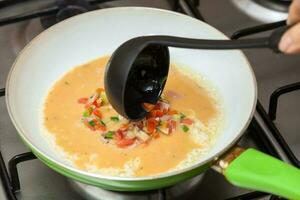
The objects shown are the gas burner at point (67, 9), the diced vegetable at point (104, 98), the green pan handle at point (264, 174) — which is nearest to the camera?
the green pan handle at point (264, 174)

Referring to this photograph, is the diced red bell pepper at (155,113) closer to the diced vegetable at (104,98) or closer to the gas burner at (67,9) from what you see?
the diced vegetable at (104,98)

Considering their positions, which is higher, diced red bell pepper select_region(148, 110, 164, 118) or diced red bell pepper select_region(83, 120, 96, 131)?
diced red bell pepper select_region(83, 120, 96, 131)

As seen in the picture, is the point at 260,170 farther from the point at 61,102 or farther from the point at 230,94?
the point at 61,102

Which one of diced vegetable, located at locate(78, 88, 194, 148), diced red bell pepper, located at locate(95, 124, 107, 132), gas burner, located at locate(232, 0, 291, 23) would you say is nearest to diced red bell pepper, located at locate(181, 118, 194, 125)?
diced vegetable, located at locate(78, 88, 194, 148)

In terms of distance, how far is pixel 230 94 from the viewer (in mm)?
784

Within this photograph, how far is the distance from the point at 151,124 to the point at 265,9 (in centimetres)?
32

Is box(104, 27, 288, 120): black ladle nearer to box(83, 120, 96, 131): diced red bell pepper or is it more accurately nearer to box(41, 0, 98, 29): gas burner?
box(83, 120, 96, 131): diced red bell pepper

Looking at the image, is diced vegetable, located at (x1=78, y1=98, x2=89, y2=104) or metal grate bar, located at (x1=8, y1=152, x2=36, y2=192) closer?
metal grate bar, located at (x1=8, y1=152, x2=36, y2=192)

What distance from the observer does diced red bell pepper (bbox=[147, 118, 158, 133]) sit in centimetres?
72

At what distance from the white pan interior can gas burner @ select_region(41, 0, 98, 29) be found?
51 mm

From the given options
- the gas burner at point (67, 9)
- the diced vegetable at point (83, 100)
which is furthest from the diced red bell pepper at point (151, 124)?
the gas burner at point (67, 9)

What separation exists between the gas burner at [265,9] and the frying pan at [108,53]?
13cm

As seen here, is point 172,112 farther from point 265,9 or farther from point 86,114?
point 265,9

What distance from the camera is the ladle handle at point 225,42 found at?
58 centimetres
